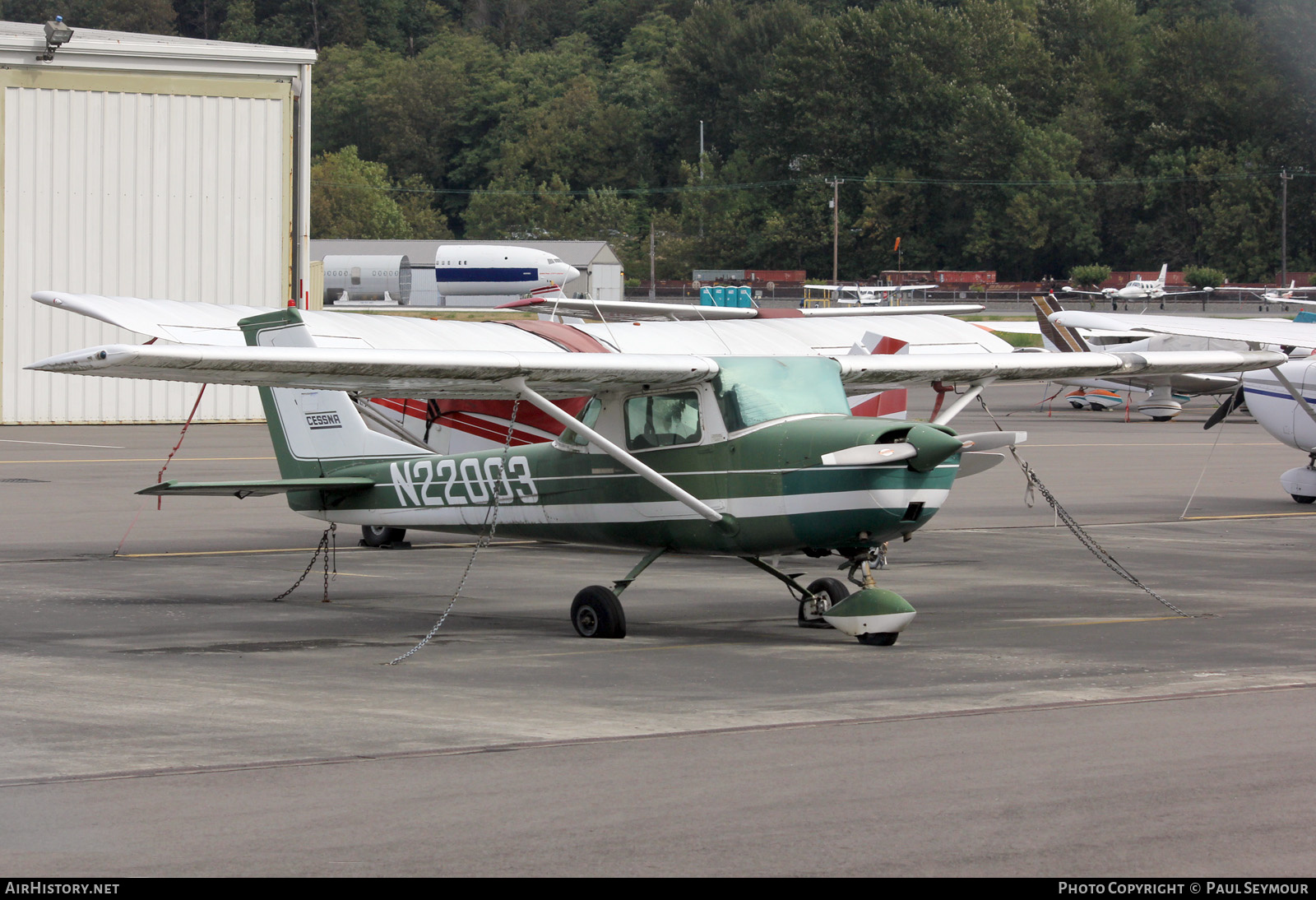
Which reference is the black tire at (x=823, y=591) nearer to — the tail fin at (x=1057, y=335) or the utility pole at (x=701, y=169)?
the tail fin at (x=1057, y=335)

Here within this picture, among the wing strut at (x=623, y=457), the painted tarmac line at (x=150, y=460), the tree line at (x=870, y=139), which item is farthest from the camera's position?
the tree line at (x=870, y=139)

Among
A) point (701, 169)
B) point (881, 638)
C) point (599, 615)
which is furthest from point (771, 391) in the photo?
point (701, 169)

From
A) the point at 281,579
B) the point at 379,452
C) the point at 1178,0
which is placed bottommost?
the point at 281,579

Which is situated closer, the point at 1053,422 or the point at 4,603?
the point at 4,603

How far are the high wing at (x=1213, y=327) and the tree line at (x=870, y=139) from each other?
102 meters

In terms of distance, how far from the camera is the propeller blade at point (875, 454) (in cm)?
1049

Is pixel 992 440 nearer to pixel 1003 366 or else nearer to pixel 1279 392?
pixel 1003 366

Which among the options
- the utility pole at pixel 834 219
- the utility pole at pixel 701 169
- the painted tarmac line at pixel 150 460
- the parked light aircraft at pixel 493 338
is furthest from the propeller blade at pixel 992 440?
the utility pole at pixel 701 169

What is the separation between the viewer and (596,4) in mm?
192000

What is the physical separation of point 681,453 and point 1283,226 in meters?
106

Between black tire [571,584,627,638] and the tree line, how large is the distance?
112922 millimetres

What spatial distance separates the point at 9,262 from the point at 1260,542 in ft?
85.9
